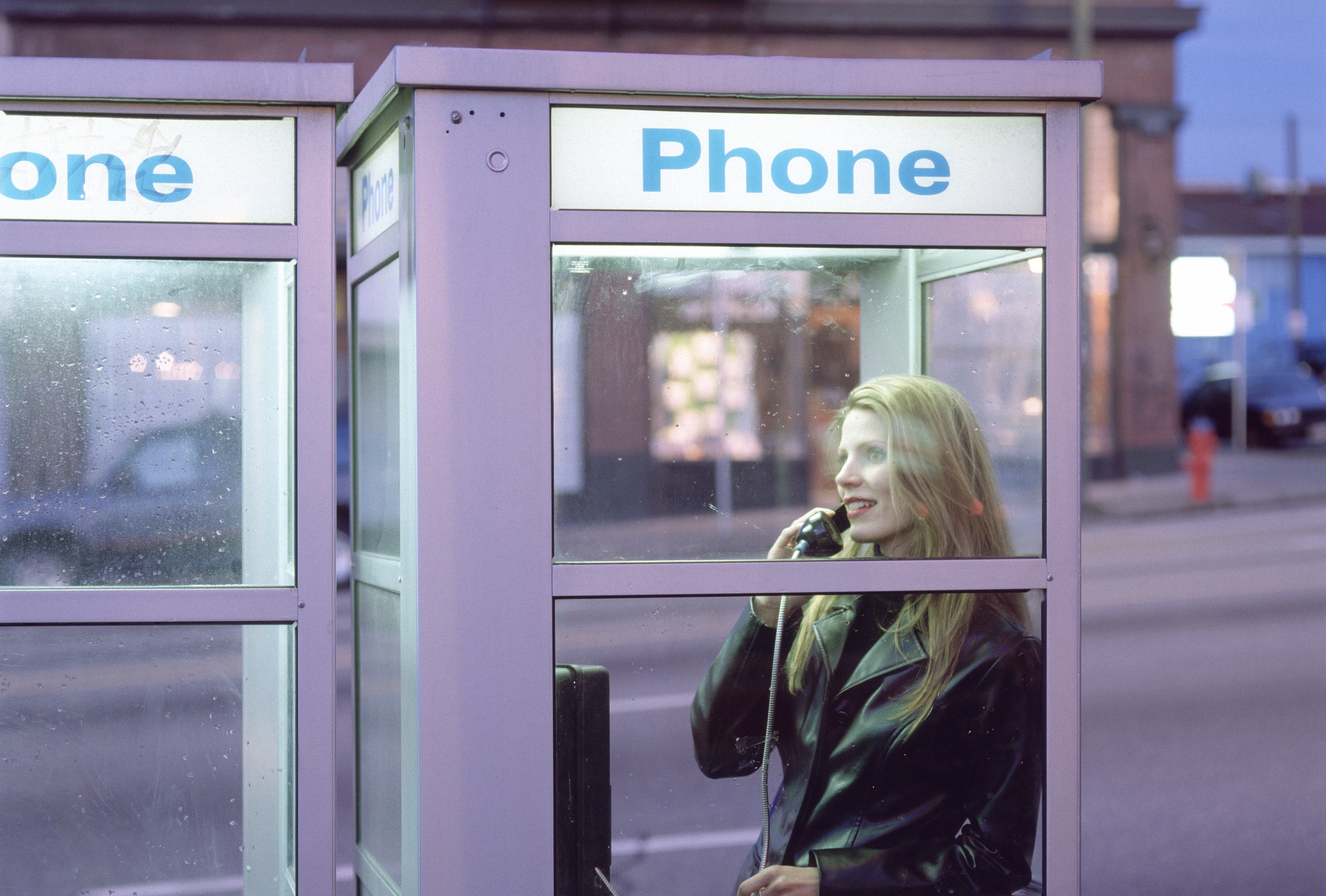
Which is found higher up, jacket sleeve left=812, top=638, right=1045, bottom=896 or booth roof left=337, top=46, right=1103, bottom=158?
booth roof left=337, top=46, right=1103, bottom=158

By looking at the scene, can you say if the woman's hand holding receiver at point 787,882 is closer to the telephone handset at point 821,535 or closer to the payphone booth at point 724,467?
the payphone booth at point 724,467

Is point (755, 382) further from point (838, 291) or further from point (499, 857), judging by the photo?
point (499, 857)

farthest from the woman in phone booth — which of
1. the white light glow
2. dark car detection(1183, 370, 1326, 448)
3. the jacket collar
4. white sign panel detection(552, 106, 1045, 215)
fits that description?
dark car detection(1183, 370, 1326, 448)

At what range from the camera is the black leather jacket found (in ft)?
8.00

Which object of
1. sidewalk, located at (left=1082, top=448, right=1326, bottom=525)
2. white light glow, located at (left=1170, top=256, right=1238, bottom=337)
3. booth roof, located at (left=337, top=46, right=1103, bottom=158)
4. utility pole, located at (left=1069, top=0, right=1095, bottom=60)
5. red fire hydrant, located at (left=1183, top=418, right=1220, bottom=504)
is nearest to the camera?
booth roof, located at (left=337, top=46, right=1103, bottom=158)

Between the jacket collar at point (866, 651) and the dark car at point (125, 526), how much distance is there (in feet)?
3.65

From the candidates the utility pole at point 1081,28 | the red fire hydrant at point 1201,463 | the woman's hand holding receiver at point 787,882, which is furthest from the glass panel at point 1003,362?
the red fire hydrant at point 1201,463

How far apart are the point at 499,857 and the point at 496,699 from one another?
10.9 inches

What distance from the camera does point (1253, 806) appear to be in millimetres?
5570

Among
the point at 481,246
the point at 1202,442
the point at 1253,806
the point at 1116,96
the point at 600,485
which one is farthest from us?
the point at 1116,96

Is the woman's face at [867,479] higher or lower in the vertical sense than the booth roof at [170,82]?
lower

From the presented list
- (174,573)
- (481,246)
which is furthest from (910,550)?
(174,573)

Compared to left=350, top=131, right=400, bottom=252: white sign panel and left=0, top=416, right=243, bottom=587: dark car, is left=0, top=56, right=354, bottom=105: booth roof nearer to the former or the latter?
left=350, top=131, right=400, bottom=252: white sign panel

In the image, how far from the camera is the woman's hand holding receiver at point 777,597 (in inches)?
97.5
